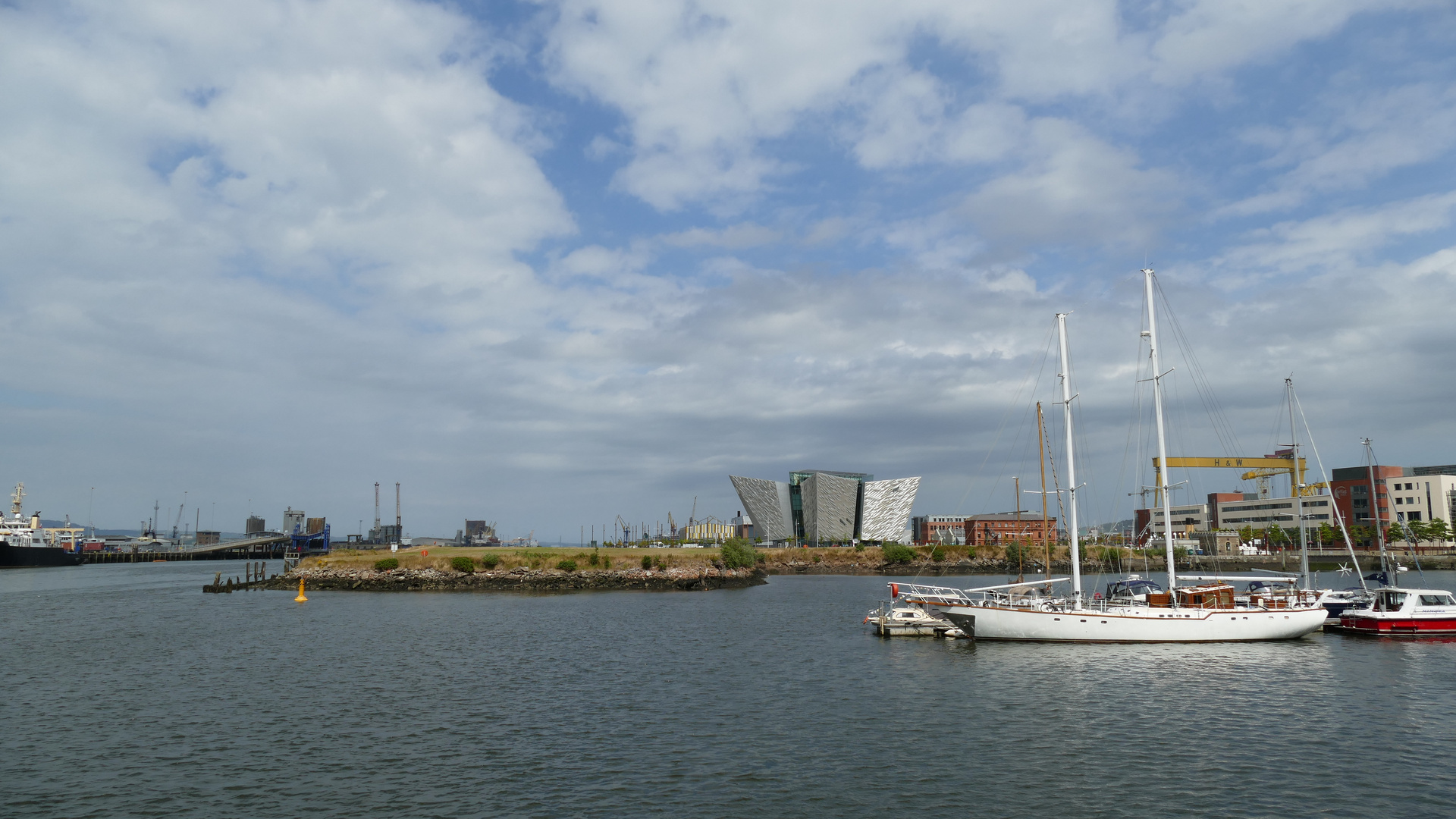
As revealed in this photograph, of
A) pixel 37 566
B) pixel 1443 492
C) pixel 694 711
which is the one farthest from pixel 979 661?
pixel 1443 492

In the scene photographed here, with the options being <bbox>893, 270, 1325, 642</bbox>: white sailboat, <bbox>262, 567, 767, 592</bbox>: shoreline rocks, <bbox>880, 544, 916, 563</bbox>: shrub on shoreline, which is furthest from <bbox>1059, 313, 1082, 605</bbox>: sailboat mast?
<bbox>880, 544, 916, 563</bbox>: shrub on shoreline

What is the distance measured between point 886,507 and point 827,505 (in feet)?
46.6

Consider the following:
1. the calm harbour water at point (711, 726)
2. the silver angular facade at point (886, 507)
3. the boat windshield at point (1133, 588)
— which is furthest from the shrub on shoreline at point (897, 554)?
the calm harbour water at point (711, 726)

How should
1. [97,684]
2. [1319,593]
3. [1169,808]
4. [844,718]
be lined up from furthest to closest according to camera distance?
[1319,593] < [97,684] < [844,718] < [1169,808]

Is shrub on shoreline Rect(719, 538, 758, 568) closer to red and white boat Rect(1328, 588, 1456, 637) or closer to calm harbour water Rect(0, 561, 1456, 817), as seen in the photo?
calm harbour water Rect(0, 561, 1456, 817)

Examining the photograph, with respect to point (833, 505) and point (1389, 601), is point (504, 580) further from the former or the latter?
point (833, 505)

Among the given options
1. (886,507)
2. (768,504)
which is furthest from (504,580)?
(886,507)

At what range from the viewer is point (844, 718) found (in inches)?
1125

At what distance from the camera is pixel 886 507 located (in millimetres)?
183250

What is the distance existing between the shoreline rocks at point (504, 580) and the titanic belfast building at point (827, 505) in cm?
8886

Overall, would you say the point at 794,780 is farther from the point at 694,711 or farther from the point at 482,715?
the point at 482,715

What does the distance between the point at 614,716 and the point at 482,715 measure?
4627 millimetres

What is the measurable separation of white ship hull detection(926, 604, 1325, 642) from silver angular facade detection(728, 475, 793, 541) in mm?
137451

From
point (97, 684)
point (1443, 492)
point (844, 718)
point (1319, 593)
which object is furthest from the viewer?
point (1443, 492)
